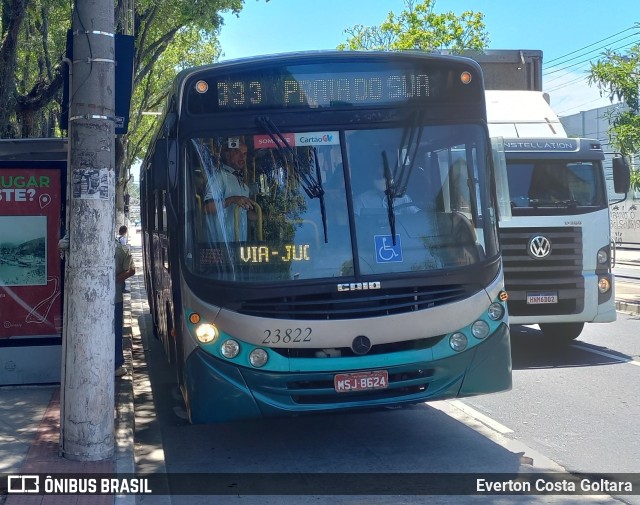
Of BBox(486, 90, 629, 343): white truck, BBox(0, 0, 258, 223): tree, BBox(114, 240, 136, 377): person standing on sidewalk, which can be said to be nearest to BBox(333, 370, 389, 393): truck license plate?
BBox(0, 0, 258, 223): tree

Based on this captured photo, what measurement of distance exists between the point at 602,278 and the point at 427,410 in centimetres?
377

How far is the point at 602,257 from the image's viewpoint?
11.4 metres

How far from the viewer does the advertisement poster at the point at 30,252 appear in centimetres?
935

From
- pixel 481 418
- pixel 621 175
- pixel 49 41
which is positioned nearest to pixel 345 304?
pixel 481 418

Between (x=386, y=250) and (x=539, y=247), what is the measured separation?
4.88m

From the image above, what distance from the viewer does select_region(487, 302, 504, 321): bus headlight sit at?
7.14 meters

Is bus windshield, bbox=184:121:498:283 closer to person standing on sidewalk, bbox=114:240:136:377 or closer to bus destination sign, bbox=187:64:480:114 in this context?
bus destination sign, bbox=187:64:480:114

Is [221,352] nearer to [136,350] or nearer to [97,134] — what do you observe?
[97,134]

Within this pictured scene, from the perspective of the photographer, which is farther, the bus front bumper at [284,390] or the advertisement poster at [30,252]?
the advertisement poster at [30,252]

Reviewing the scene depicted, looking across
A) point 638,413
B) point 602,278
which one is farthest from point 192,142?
point 602,278

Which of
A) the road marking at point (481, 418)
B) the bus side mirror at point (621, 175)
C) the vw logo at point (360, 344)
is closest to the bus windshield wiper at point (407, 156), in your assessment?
the vw logo at point (360, 344)

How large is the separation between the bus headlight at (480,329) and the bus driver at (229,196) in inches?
78.1

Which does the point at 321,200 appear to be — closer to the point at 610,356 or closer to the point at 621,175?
the point at 621,175

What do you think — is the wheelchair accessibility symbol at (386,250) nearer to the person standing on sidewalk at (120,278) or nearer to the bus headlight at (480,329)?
the bus headlight at (480,329)
